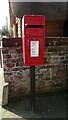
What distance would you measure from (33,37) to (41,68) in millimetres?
1027

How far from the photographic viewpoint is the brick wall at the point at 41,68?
2576mm

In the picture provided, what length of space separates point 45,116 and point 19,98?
0.80m

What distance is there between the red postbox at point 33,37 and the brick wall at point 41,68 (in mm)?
609

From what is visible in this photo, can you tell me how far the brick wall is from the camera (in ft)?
8.45

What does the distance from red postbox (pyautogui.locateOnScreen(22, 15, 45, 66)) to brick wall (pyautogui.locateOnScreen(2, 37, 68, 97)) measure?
2.00 ft

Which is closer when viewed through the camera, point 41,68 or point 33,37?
point 33,37

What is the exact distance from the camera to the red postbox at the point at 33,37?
1902mm

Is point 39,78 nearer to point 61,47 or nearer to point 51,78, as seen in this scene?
point 51,78

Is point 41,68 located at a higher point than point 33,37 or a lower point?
lower

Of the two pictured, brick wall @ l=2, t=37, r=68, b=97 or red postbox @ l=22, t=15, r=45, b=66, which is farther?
brick wall @ l=2, t=37, r=68, b=97

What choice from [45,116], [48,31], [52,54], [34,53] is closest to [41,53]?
[34,53]

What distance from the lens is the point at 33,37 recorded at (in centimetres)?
196

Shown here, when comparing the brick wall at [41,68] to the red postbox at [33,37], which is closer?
the red postbox at [33,37]

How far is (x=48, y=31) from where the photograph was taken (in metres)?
3.84
